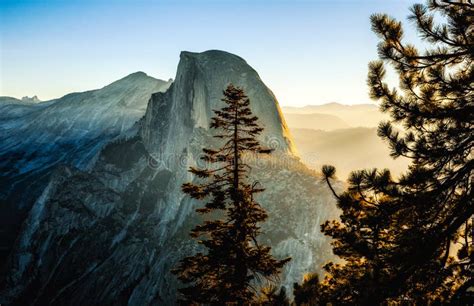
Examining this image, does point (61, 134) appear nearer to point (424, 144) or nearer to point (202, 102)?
point (202, 102)

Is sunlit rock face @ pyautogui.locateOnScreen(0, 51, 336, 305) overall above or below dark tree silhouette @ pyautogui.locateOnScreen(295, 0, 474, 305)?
below

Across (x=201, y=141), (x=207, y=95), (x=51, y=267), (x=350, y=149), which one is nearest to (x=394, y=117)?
(x=201, y=141)

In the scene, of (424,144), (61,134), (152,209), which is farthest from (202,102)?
(61,134)

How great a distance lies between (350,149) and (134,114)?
4636 inches

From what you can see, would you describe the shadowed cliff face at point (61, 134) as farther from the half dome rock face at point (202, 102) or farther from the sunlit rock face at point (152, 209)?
the half dome rock face at point (202, 102)

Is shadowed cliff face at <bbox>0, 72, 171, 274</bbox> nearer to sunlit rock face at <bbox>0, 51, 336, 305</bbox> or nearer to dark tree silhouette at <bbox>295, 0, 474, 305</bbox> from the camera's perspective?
sunlit rock face at <bbox>0, 51, 336, 305</bbox>

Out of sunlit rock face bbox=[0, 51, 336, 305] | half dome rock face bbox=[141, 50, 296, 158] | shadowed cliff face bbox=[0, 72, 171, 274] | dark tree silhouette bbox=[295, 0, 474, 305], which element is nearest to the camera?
dark tree silhouette bbox=[295, 0, 474, 305]

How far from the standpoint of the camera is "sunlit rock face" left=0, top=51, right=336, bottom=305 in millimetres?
46312

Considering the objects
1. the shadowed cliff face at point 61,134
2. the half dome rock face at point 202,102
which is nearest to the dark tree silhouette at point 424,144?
the half dome rock face at point 202,102

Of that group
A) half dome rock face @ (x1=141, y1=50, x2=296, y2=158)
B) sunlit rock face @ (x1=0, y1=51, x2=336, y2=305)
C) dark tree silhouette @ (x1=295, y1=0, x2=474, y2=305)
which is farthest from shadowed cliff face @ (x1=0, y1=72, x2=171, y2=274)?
dark tree silhouette @ (x1=295, y1=0, x2=474, y2=305)

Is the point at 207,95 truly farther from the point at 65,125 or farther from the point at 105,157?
the point at 65,125

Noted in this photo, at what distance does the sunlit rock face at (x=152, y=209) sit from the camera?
152 feet

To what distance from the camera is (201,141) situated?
67.2 meters

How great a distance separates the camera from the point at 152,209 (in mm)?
70188
